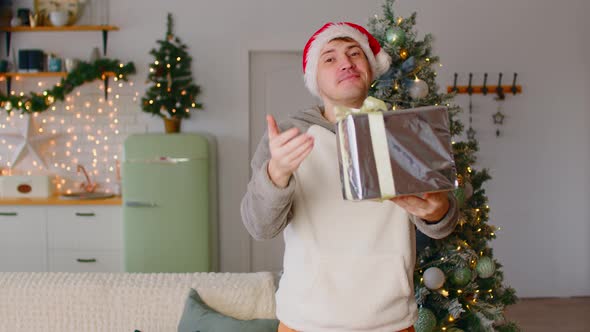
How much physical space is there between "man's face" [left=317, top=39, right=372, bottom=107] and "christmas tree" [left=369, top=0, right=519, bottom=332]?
3.57 feet

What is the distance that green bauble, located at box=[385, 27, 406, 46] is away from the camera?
8.30 feet

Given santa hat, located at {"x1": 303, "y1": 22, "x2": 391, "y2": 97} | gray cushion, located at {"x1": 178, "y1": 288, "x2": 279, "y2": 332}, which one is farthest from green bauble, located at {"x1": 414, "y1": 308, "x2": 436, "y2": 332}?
santa hat, located at {"x1": 303, "y1": 22, "x2": 391, "y2": 97}

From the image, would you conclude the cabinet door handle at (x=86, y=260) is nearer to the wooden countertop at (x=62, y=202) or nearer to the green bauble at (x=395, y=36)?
the wooden countertop at (x=62, y=202)

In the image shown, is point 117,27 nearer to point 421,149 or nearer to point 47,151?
point 47,151

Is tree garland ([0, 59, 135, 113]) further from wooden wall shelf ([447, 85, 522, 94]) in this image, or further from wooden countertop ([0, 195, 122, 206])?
wooden wall shelf ([447, 85, 522, 94])

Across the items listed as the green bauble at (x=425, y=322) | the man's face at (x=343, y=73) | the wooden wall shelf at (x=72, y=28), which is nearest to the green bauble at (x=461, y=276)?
the green bauble at (x=425, y=322)

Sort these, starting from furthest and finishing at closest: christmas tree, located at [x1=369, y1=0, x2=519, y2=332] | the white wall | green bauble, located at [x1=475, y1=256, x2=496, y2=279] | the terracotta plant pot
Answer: the white wall → the terracotta plant pot → green bauble, located at [x1=475, y1=256, x2=496, y2=279] → christmas tree, located at [x1=369, y1=0, x2=519, y2=332]

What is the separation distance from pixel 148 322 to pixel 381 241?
145 cm

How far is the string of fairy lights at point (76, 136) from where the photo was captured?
4.98m

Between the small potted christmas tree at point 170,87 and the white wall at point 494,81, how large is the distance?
155 mm

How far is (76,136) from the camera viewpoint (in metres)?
5.02

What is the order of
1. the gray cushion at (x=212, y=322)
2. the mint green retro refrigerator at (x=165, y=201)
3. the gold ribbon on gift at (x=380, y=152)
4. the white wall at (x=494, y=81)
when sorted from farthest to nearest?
the white wall at (x=494, y=81) < the mint green retro refrigerator at (x=165, y=201) < the gray cushion at (x=212, y=322) < the gold ribbon on gift at (x=380, y=152)

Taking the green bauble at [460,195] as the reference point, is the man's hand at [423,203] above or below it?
above

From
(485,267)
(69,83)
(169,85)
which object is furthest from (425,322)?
(69,83)
